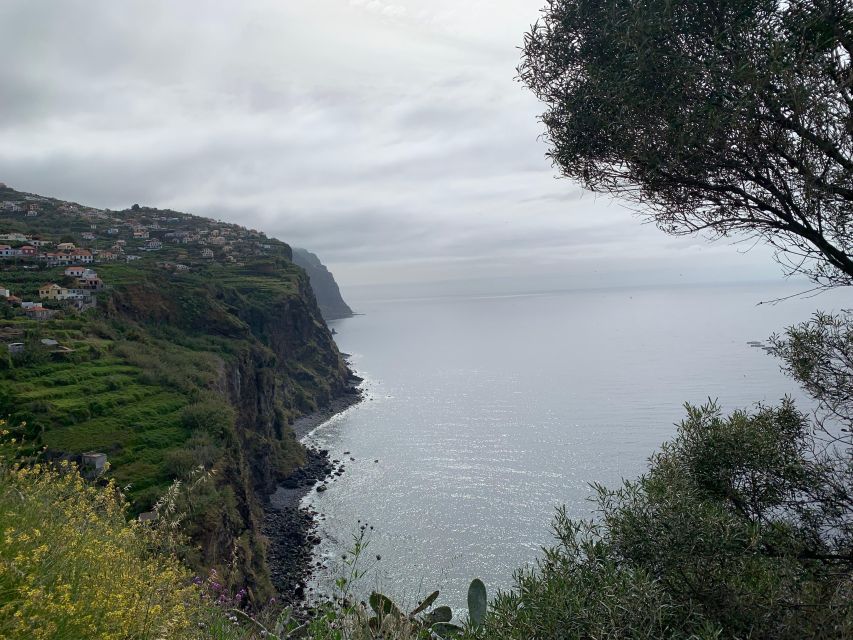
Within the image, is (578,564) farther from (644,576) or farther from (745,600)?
(745,600)

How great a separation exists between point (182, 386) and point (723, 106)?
47.2m

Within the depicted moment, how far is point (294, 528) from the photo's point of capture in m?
45.2

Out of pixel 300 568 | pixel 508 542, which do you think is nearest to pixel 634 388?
pixel 508 542

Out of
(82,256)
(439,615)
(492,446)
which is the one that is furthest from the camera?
(82,256)

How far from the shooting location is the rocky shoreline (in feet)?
117

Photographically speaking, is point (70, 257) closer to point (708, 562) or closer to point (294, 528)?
point (294, 528)

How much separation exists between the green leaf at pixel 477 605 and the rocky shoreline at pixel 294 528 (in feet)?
76.0

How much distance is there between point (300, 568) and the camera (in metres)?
38.1

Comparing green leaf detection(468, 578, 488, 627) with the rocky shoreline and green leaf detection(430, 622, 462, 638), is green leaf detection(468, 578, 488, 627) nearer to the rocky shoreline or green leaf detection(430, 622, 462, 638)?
green leaf detection(430, 622, 462, 638)

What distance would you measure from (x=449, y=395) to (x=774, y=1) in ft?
326

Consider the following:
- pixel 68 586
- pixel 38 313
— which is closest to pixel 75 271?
pixel 38 313

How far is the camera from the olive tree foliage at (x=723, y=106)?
5.57 meters

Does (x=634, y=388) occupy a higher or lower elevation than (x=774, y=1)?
lower

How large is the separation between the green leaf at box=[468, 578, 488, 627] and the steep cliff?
27.6 feet
